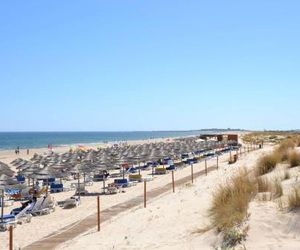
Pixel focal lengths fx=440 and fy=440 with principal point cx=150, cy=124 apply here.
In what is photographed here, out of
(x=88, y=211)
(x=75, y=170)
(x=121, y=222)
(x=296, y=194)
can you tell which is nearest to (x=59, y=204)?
(x=88, y=211)

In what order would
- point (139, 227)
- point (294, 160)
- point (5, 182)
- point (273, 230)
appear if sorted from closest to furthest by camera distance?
point (273, 230)
point (139, 227)
point (294, 160)
point (5, 182)

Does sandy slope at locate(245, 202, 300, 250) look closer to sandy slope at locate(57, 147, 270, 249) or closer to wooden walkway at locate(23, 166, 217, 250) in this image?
sandy slope at locate(57, 147, 270, 249)

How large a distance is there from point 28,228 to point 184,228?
5482 mm

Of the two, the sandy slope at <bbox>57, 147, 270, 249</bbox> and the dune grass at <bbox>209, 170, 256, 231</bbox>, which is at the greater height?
the dune grass at <bbox>209, 170, 256, 231</bbox>

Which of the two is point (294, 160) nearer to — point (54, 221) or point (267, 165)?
point (267, 165)

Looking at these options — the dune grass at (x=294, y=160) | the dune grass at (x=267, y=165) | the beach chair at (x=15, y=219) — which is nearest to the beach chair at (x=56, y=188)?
the beach chair at (x=15, y=219)

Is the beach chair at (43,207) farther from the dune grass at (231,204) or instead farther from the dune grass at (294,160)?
the dune grass at (294,160)

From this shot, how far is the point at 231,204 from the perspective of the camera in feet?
25.5

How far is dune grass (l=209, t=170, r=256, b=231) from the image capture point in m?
7.20

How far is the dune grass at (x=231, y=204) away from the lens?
7.20m

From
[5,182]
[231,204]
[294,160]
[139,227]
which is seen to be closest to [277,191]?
[231,204]

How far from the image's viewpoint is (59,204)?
16.5 m

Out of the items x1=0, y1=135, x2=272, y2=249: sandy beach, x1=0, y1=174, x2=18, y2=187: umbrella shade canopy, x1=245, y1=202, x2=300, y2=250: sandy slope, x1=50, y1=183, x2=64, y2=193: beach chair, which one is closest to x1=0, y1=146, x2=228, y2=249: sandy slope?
x1=0, y1=135, x2=272, y2=249: sandy beach

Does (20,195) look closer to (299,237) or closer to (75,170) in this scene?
(75,170)
